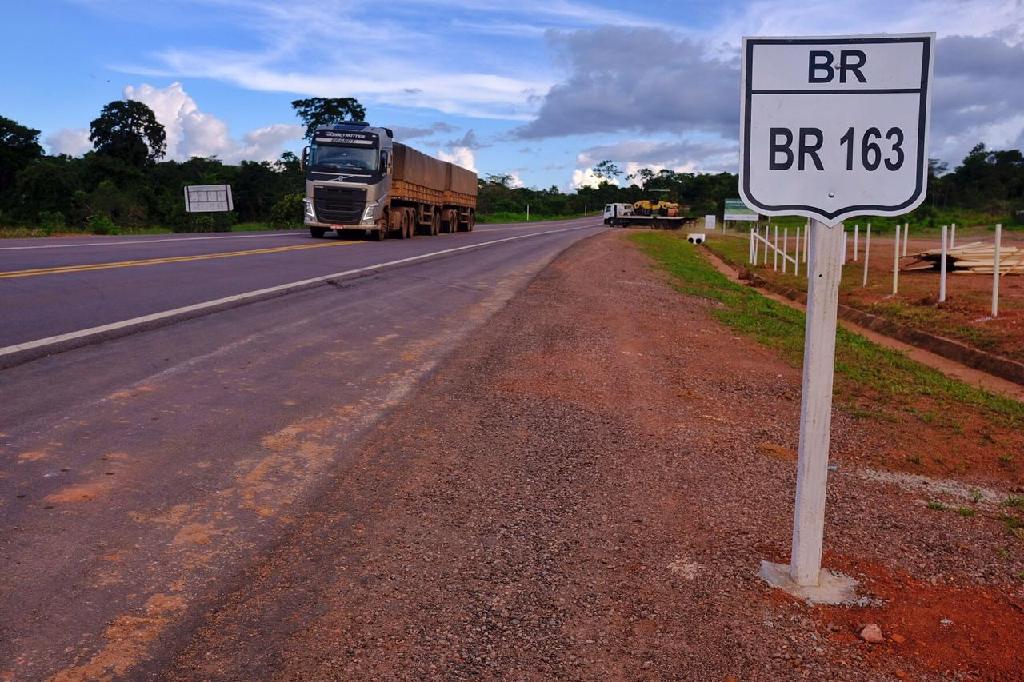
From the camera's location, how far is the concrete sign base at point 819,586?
358 centimetres

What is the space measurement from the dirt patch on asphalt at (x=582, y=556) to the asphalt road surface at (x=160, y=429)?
0.27m

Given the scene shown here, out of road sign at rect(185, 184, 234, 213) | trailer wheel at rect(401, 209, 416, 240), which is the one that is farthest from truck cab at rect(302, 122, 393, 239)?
road sign at rect(185, 184, 234, 213)

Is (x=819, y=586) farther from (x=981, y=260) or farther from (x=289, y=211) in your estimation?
(x=289, y=211)

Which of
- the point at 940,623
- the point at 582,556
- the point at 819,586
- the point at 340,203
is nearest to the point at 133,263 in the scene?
the point at 340,203

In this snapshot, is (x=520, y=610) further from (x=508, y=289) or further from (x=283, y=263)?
(x=283, y=263)

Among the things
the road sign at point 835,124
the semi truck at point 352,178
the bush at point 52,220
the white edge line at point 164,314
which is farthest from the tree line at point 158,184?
the road sign at point 835,124

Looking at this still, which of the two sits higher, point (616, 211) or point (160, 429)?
point (616, 211)

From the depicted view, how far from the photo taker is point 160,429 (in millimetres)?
5336

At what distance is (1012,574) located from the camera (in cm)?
393

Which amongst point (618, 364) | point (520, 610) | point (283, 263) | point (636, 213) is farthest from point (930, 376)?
point (636, 213)

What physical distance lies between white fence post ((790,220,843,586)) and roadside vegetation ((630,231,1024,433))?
12.6 ft

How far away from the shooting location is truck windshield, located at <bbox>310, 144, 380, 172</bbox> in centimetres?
2747

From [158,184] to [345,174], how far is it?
3625 centimetres

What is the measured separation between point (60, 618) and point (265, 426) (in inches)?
98.4
